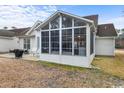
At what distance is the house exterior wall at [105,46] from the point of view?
16766mm

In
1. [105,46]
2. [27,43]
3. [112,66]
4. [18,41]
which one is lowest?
[112,66]

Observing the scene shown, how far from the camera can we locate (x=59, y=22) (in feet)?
37.9

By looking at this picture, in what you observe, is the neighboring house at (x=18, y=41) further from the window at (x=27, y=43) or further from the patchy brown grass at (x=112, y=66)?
the patchy brown grass at (x=112, y=66)

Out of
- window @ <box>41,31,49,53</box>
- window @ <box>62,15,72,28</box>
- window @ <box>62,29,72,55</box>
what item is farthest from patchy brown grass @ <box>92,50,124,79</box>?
window @ <box>41,31,49,53</box>

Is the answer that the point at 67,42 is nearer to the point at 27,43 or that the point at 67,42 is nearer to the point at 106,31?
the point at 106,31

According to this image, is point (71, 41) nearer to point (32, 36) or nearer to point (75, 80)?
point (75, 80)

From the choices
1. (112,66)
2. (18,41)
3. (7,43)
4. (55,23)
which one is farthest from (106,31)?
(7,43)

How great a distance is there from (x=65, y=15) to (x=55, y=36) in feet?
5.81

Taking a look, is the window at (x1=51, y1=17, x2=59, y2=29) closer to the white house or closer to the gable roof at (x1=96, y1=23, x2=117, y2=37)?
the white house

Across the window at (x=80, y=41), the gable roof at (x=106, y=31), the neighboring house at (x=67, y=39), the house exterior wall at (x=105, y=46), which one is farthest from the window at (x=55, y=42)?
the gable roof at (x=106, y=31)

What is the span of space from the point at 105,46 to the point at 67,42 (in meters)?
7.44

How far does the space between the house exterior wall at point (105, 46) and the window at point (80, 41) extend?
7267mm

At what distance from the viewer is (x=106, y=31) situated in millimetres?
17938
